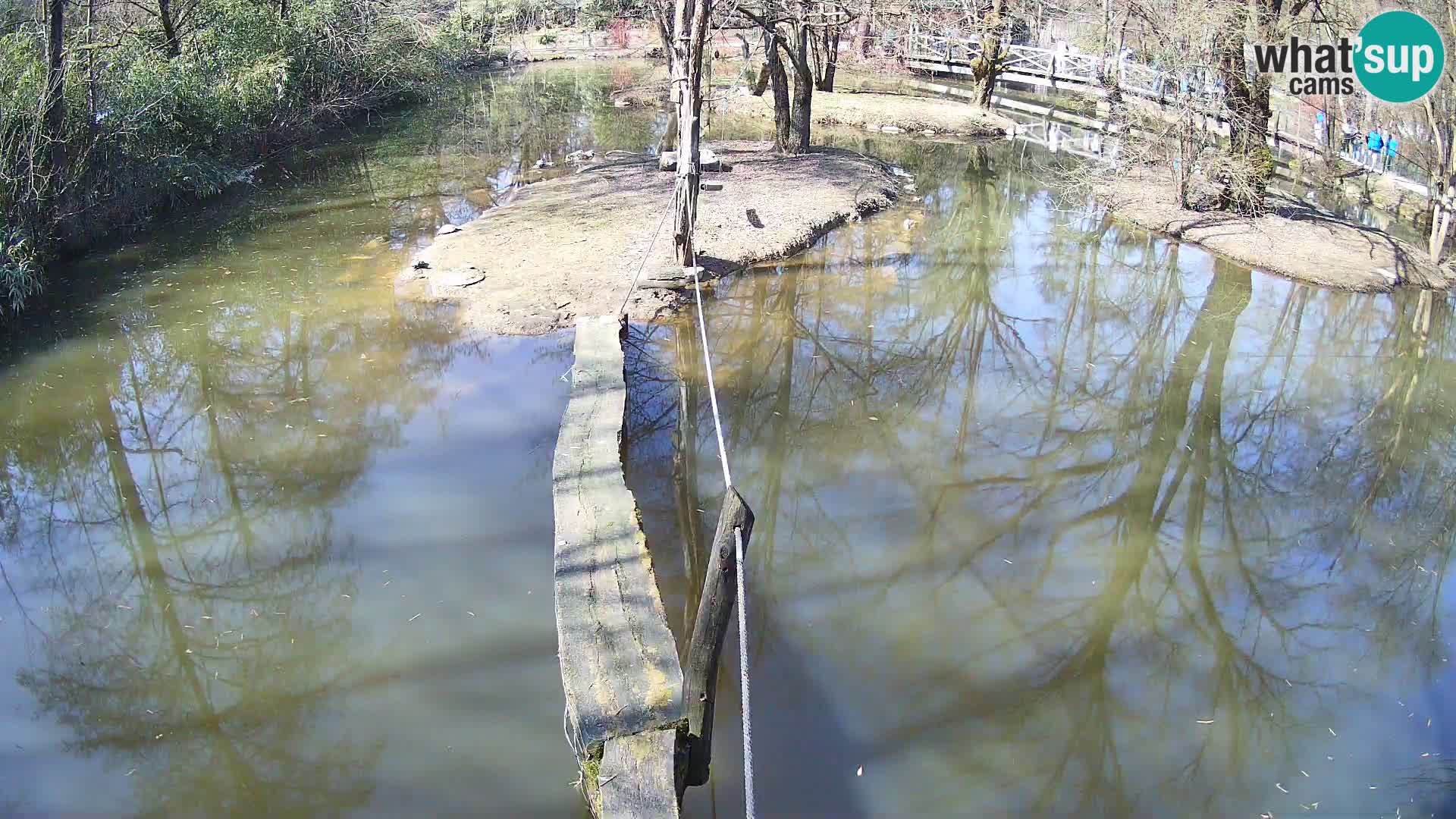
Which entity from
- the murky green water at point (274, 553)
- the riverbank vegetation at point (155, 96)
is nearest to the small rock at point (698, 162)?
the murky green water at point (274, 553)

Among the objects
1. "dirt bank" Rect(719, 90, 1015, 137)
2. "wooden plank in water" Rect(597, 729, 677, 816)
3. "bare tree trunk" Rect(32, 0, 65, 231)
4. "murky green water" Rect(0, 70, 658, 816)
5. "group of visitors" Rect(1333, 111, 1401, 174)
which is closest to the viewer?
"wooden plank in water" Rect(597, 729, 677, 816)

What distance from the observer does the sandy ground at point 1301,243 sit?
11367 millimetres

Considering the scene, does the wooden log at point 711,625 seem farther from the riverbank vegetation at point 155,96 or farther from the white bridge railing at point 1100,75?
the white bridge railing at point 1100,75

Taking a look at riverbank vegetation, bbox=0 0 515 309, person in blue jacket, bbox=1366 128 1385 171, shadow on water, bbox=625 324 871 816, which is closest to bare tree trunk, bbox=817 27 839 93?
person in blue jacket, bbox=1366 128 1385 171

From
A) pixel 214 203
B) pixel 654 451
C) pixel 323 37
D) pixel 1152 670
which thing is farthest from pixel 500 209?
pixel 1152 670

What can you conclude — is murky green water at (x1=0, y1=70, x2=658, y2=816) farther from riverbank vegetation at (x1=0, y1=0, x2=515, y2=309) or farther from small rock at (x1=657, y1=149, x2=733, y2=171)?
small rock at (x1=657, y1=149, x2=733, y2=171)

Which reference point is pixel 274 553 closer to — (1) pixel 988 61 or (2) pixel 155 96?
(2) pixel 155 96

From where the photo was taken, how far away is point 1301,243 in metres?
12.3

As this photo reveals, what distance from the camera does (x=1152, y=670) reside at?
5.24 m

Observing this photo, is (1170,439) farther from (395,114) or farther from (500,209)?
(395,114)

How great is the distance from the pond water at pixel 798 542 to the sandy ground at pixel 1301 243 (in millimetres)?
622

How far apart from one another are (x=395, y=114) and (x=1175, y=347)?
1941cm

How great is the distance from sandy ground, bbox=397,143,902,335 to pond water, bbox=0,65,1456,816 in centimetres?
56

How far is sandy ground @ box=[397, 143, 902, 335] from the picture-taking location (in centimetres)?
998
